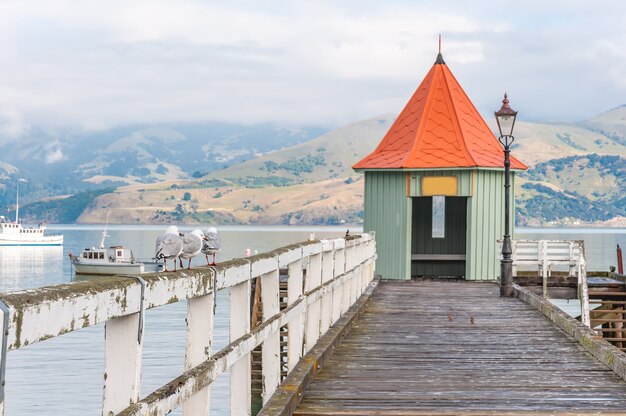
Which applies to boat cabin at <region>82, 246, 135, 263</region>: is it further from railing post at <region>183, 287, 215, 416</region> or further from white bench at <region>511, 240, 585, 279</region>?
railing post at <region>183, 287, 215, 416</region>

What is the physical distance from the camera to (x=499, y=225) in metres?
28.5

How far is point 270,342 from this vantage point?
27.3 feet

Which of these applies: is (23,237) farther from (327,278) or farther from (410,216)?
→ (327,278)

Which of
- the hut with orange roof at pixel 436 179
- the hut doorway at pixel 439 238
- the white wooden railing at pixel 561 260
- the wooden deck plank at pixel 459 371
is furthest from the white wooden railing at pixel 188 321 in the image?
the hut doorway at pixel 439 238

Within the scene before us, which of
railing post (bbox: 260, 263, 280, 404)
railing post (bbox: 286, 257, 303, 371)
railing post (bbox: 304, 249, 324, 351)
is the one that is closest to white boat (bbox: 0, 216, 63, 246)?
railing post (bbox: 304, 249, 324, 351)

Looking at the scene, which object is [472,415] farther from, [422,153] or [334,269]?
[422,153]

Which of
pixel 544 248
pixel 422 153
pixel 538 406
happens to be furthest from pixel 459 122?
pixel 538 406

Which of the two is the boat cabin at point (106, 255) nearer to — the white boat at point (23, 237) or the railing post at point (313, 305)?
the white boat at point (23, 237)

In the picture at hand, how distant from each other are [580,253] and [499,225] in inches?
144

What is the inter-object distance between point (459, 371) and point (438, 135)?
18910 mm

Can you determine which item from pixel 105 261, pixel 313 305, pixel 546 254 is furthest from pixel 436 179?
pixel 105 261

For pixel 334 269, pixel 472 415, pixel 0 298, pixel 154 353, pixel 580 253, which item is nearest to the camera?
pixel 0 298

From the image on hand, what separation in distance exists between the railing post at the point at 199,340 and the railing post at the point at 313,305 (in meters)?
5.08

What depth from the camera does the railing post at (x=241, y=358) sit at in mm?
6949
